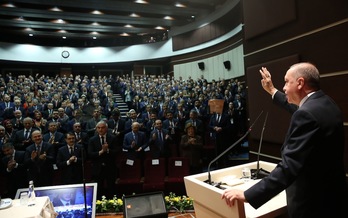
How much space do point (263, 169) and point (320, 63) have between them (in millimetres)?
949

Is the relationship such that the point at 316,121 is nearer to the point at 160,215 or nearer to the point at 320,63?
the point at 320,63

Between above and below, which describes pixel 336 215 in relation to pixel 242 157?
above

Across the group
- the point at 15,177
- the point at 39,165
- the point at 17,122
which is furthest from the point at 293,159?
the point at 17,122

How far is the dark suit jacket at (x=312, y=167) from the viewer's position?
1.11 metres

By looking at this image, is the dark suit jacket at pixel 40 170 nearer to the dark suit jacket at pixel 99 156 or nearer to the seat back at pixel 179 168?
the dark suit jacket at pixel 99 156

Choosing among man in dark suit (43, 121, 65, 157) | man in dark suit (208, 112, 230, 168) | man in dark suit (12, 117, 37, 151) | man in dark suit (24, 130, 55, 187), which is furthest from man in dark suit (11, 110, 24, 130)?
man in dark suit (208, 112, 230, 168)

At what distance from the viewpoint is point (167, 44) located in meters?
14.9

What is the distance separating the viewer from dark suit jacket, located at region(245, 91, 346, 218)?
3.63 ft

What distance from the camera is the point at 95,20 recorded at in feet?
42.0

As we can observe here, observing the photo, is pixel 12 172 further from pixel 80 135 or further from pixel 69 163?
pixel 80 135

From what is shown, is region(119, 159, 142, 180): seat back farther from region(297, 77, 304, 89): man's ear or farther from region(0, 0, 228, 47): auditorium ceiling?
region(0, 0, 228, 47): auditorium ceiling

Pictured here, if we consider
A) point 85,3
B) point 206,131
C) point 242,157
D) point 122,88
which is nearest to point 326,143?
point 242,157

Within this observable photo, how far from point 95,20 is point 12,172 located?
10615mm

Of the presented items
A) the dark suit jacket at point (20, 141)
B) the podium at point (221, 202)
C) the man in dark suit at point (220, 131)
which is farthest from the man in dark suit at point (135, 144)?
the podium at point (221, 202)
